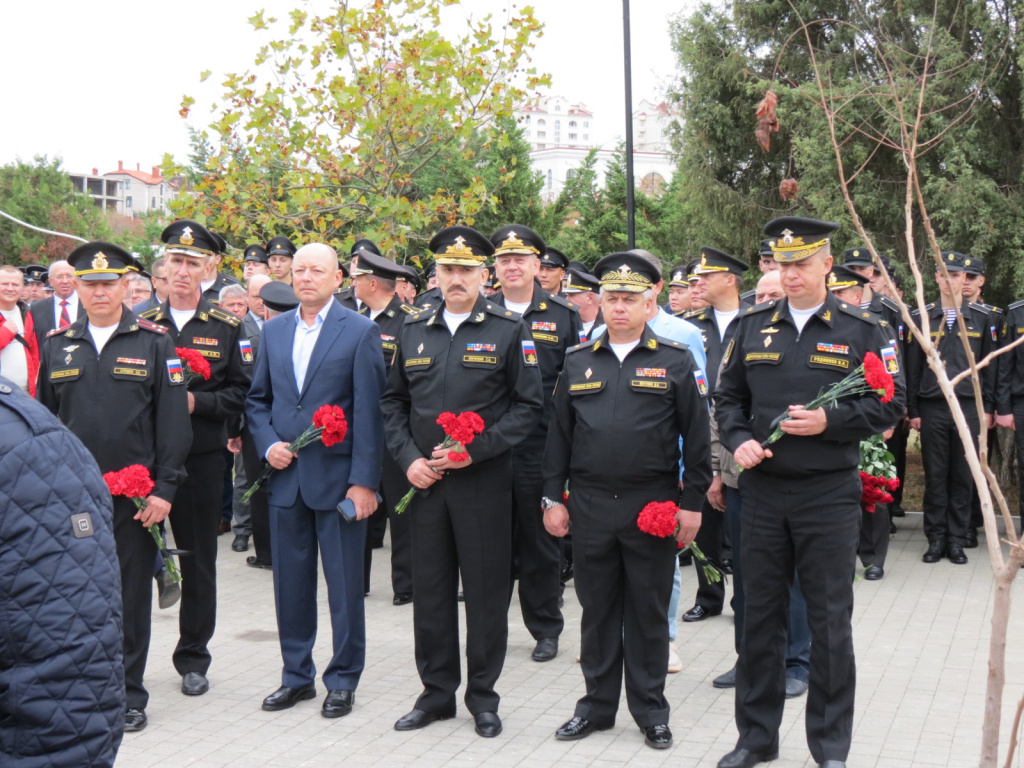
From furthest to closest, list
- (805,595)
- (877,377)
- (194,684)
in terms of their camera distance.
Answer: (194,684) → (805,595) → (877,377)

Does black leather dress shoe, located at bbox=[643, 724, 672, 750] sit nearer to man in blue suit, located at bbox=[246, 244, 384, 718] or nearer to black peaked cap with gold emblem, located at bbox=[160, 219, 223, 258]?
man in blue suit, located at bbox=[246, 244, 384, 718]

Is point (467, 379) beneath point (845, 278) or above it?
beneath

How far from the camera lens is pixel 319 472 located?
580 centimetres

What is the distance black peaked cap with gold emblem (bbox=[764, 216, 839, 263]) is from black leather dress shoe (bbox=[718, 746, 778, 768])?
2.20 m

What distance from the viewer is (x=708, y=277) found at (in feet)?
23.7

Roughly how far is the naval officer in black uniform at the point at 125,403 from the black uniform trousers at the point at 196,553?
0.40 metres

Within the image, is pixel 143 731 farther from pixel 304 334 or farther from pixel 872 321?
pixel 872 321

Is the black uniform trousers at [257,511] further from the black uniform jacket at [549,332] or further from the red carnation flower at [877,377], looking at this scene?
the red carnation flower at [877,377]

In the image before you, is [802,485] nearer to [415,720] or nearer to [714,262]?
[415,720]

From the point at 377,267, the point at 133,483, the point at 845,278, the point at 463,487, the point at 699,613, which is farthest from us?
A: the point at 377,267

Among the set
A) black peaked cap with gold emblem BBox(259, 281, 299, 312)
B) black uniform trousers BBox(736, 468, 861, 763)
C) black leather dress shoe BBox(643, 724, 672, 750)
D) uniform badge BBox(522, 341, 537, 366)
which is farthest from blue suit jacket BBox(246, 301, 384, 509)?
black uniform trousers BBox(736, 468, 861, 763)

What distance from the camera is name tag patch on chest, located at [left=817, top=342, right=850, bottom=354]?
16.2 ft

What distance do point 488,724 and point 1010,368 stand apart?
20.4 feet

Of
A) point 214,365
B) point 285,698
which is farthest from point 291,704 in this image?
point 214,365
